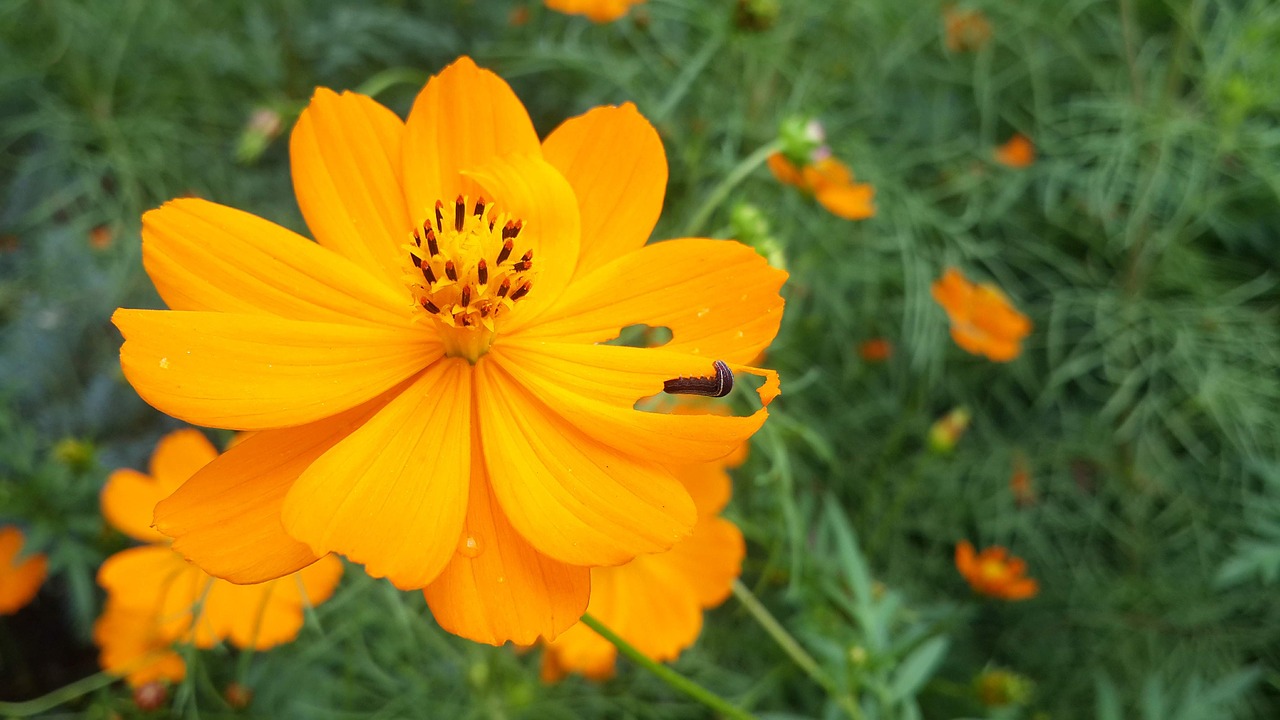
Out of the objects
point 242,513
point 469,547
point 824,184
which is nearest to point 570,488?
point 469,547

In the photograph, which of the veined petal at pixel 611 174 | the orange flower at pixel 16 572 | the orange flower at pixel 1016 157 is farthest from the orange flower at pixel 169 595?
the orange flower at pixel 1016 157

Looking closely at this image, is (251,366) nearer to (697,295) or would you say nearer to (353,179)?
(353,179)

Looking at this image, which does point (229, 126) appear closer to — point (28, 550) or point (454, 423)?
point (28, 550)

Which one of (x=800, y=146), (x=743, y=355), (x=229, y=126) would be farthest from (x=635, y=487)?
(x=229, y=126)

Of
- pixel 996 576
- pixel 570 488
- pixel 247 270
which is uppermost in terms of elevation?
pixel 247 270

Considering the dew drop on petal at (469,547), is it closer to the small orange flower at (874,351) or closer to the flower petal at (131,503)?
the flower petal at (131,503)

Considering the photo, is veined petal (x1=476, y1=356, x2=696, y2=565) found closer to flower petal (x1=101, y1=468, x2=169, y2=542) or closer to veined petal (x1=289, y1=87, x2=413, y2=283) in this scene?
veined petal (x1=289, y1=87, x2=413, y2=283)
